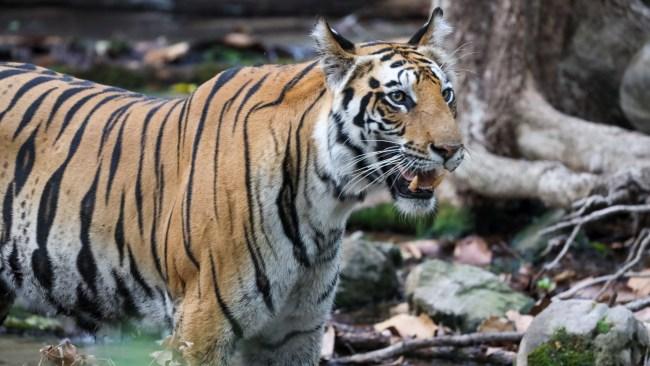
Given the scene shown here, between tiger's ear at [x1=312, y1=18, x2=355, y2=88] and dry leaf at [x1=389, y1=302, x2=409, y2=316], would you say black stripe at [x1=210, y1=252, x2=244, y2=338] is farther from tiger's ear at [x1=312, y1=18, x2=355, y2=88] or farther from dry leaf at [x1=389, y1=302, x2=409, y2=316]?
dry leaf at [x1=389, y1=302, x2=409, y2=316]

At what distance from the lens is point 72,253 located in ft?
17.5

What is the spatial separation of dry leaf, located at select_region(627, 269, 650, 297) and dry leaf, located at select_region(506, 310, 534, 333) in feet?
2.45

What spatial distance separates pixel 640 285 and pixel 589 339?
1.89m

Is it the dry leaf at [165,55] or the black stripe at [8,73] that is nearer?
the black stripe at [8,73]

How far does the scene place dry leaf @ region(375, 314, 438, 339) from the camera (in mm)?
6879

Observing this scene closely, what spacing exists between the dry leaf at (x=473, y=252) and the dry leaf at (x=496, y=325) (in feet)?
6.06

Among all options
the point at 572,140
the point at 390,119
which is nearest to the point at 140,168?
the point at 390,119

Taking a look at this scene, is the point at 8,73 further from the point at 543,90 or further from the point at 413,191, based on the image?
the point at 543,90

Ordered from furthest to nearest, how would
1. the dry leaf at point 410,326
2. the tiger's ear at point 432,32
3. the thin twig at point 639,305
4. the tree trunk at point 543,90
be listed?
the tree trunk at point 543,90
the dry leaf at point 410,326
the thin twig at point 639,305
the tiger's ear at point 432,32

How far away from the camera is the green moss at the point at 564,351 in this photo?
5441 mm

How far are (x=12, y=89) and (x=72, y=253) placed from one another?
2.84ft

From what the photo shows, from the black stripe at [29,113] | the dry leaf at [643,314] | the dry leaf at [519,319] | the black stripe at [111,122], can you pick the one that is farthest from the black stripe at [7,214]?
the dry leaf at [643,314]

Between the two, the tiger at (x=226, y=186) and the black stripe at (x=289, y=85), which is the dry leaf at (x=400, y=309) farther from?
the black stripe at (x=289, y=85)

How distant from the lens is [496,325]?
6.65 meters
